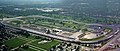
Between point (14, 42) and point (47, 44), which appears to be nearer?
point (47, 44)

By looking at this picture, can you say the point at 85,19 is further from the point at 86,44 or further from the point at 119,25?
the point at 86,44

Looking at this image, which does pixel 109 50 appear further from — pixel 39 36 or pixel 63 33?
pixel 39 36

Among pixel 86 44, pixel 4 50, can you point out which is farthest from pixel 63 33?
pixel 4 50

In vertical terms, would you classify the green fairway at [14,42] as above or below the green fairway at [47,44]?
above

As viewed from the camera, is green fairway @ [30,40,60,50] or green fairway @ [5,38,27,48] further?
green fairway @ [5,38,27,48]

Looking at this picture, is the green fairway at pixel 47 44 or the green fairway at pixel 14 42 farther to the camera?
the green fairway at pixel 14 42

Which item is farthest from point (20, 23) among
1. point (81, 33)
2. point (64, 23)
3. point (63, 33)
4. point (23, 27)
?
point (81, 33)

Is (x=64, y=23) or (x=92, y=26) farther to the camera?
(x=64, y=23)

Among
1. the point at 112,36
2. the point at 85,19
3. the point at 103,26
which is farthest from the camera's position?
the point at 85,19

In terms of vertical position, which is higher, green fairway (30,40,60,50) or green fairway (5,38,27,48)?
green fairway (5,38,27,48)

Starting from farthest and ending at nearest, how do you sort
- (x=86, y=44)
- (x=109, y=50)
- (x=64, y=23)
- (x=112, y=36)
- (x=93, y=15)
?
1. (x=93, y=15)
2. (x=64, y=23)
3. (x=112, y=36)
4. (x=86, y=44)
5. (x=109, y=50)

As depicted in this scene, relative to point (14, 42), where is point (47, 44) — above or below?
below
